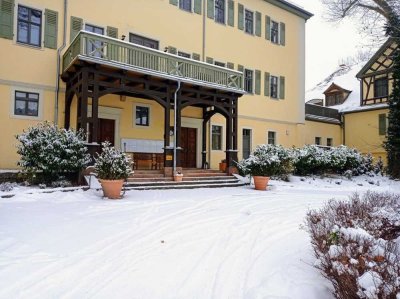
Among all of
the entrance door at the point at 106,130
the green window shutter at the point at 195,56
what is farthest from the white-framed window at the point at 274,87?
the entrance door at the point at 106,130

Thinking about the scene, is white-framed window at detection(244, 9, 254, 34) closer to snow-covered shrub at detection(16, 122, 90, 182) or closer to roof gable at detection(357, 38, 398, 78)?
roof gable at detection(357, 38, 398, 78)

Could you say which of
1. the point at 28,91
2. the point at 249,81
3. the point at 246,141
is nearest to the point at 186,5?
the point at 249,81

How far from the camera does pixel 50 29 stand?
1338 centimetres

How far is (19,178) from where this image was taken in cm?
1093

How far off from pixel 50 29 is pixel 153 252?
39.3ft

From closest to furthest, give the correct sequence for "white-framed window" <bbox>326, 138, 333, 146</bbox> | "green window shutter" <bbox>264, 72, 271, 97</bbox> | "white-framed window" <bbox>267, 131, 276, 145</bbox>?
"green window shutter" <bbox>264, 72, 271, 97</bbox> → "white-framed window" <bbox>267, 131, 276, 145</bbox> → "white-framed window" <bbox>326, 138, 333, 146</bbox>

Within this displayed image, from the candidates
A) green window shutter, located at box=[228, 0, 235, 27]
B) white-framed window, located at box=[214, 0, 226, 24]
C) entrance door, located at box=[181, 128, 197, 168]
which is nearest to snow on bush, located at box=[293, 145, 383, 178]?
entrance door, located at box=[181, 128, 197, 168]

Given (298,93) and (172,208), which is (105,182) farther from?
(298,93)

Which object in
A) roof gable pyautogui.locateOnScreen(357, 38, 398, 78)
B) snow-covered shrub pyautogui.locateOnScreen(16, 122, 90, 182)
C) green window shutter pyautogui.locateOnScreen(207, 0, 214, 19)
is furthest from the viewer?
roof gable pyautogui.locateOnScreen(357, 38, 398, 78)

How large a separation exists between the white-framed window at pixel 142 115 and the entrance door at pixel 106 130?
1090 mm

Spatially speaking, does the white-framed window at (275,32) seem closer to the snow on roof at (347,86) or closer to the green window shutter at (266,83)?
the green window shutter at (266,83)

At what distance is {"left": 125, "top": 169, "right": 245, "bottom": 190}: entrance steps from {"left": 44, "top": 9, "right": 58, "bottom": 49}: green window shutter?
619cm

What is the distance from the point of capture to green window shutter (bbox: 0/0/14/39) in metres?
12.3

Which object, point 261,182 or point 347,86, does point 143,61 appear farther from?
point 347,86
